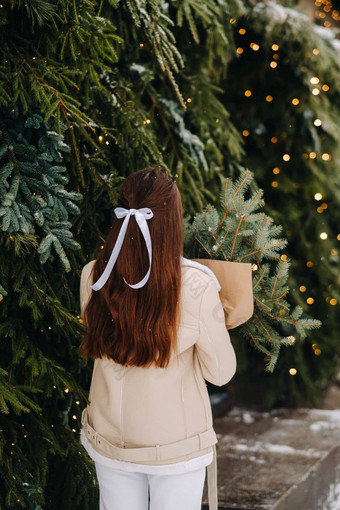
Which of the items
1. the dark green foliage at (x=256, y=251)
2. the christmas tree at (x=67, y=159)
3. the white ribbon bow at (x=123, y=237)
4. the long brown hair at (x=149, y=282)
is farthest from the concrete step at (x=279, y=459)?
the white ribbon bow at (x=123, y=237)

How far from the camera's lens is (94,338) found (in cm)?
272

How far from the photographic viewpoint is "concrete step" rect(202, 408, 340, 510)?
15.5 ft

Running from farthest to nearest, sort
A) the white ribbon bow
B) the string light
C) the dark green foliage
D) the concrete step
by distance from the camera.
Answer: the string light
the concrete step
the dark green foliage
the white ribbon bow

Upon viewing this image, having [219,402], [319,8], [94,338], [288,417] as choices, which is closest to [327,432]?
[288,417]

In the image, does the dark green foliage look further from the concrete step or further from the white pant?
the concrete step

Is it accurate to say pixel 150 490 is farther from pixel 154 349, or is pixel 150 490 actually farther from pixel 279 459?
pixel 279 459

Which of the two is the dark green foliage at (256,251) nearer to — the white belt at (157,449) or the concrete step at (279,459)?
the white belt at (157,449)

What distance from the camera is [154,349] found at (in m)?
2.58

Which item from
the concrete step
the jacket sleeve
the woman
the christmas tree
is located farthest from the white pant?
the concrete step

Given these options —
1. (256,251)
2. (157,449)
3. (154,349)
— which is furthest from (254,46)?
(157,449)

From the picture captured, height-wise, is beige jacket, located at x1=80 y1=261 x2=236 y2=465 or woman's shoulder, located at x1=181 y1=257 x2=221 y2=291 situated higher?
woman's shoulder, located at x1=181 y1=257 x2=221 y2=291

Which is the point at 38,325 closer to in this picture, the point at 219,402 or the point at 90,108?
the point at 90,108

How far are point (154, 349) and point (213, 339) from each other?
0.73 ft

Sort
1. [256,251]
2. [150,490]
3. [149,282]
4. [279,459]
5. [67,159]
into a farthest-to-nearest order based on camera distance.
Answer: [279,459], [67,159], [256,251], [150,490], [149,282]
